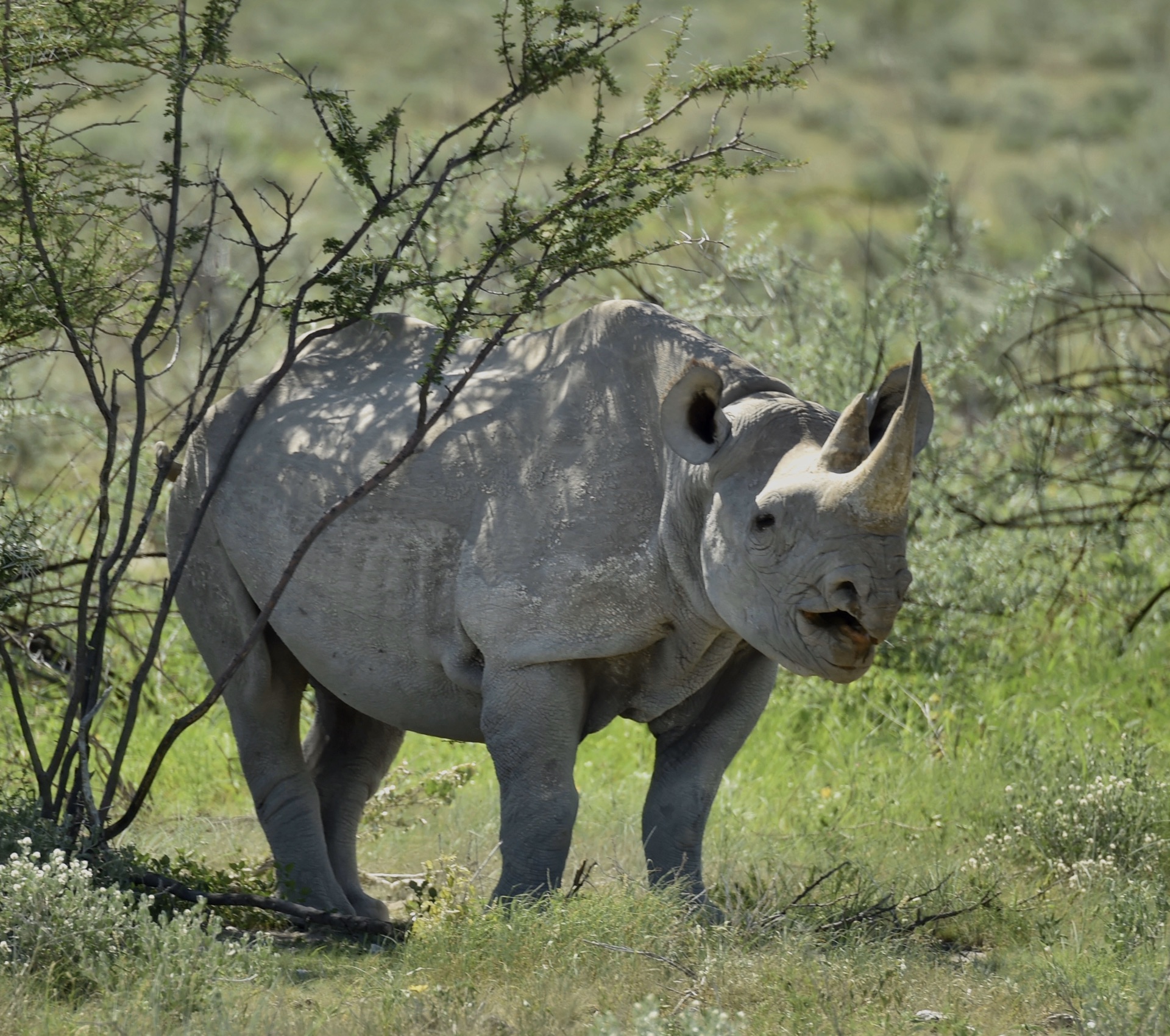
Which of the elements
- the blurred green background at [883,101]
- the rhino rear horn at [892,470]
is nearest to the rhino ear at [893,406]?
the rhino rear horn at [892,470]

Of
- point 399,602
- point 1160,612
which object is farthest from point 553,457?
point 1160,612

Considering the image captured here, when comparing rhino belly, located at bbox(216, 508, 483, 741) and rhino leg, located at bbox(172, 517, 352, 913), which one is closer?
rhino belly, located at bbox(216, 508, 483, 741)

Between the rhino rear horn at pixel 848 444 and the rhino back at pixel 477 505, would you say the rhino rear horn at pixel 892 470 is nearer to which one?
the rhino rear horn at pixel 848 444

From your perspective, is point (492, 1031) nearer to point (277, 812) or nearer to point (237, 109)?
point (277, 812)

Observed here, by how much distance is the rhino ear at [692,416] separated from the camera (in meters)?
4.75

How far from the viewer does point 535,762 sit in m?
5.03

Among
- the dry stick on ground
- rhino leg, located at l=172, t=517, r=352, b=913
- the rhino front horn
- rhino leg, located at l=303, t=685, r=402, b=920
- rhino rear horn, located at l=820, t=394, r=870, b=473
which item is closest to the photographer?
the rhino front horn

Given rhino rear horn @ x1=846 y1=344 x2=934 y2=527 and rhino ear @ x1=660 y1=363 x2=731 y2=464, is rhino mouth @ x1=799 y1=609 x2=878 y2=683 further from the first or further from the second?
rhino ear @ x1=660 y1=363 x2=731 y2=464

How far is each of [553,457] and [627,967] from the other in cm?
159

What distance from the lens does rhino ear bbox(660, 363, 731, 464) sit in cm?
475

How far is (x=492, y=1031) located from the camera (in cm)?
424

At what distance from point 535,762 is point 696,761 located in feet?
2.03

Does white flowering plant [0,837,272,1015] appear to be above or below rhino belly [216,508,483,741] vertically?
below

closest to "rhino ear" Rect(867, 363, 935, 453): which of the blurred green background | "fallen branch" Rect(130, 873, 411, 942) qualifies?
"fallen branch" Rect(130, 873, 411, 942)
